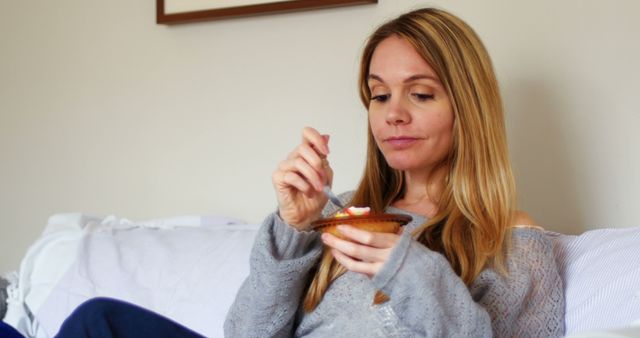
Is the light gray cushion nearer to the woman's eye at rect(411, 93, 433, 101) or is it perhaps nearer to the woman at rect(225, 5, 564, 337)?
the woman at rect(225, 5, 564, 337)

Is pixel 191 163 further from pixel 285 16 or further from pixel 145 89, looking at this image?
pixel 285 16

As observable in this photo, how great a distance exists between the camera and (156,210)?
220cm

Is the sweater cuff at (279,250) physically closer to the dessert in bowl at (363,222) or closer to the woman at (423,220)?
the woman at (423,220)

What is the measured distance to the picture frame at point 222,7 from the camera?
1919 mm

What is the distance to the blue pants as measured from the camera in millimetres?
1163

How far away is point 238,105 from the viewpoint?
6.78ft

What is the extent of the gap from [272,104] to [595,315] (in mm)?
957

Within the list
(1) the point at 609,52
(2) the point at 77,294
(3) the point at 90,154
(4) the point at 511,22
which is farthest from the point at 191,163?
(1) the point at 609,52

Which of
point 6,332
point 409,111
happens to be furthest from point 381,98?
point 6,332

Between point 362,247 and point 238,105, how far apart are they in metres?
1.02

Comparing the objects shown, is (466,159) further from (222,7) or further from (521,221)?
(222,7)

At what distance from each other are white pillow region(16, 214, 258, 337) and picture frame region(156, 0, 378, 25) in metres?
0.49

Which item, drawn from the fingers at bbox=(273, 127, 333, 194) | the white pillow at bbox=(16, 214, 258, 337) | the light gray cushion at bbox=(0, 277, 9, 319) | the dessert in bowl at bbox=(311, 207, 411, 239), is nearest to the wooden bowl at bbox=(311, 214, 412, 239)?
the dessert in bowl at bbox=(311, 207, 411, 239)

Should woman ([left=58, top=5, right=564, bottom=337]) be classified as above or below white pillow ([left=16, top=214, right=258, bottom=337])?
above
